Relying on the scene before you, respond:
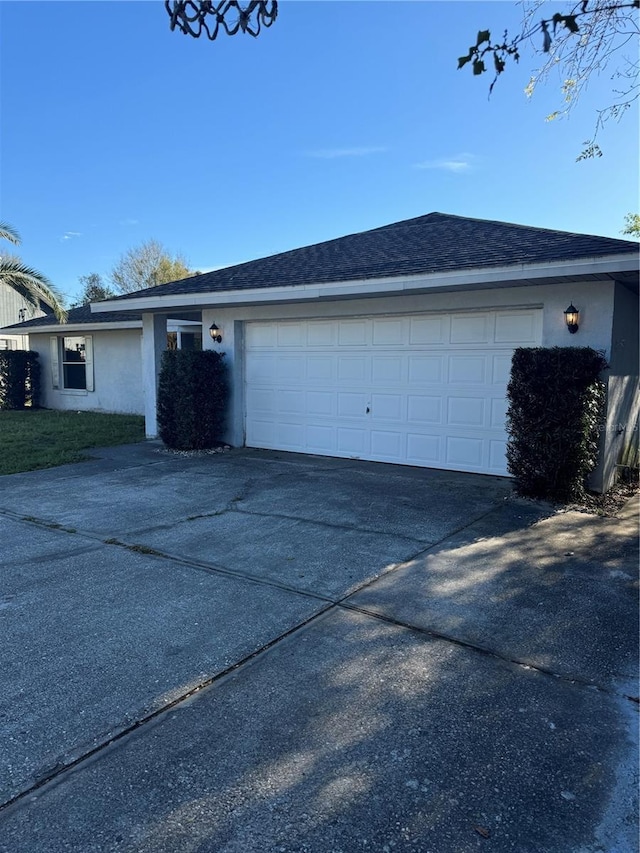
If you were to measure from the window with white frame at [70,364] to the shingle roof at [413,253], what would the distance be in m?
8.00

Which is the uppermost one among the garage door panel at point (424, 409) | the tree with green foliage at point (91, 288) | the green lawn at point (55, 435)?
the tree with green foliage at point (91, 288)

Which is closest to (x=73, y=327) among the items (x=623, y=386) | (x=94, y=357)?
(x=94, y=357)

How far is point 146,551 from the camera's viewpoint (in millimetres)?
5016

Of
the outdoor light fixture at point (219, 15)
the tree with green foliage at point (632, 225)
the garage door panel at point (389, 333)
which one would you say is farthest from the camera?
the tree with green foliage at point (632, 225)

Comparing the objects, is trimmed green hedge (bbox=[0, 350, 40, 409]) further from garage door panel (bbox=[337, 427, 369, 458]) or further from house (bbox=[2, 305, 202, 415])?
garage door panel (bbox=[337, 427, 369, 458])

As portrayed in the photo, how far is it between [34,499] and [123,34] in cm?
664

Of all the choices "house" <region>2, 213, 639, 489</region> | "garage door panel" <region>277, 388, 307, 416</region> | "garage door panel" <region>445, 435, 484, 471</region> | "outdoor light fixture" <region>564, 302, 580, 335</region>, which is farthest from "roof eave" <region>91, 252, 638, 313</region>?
"garage door panel" <region>445, 435, 484, 471</region>

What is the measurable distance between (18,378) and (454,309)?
15330 mm

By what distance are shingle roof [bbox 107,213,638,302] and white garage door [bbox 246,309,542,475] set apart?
88cm

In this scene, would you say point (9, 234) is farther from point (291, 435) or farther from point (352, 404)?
point (352, 404)

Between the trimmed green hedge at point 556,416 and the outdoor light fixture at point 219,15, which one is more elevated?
the outdoor light fixture at point 219,15

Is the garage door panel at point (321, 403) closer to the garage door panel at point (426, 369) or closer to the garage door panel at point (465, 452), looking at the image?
the garage door panel at point (426, 369)

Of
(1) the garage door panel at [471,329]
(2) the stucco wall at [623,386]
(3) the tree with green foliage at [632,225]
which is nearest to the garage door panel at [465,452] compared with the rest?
(1) the garage door panel at [471,329]

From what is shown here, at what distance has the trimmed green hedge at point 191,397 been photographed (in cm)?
1009
